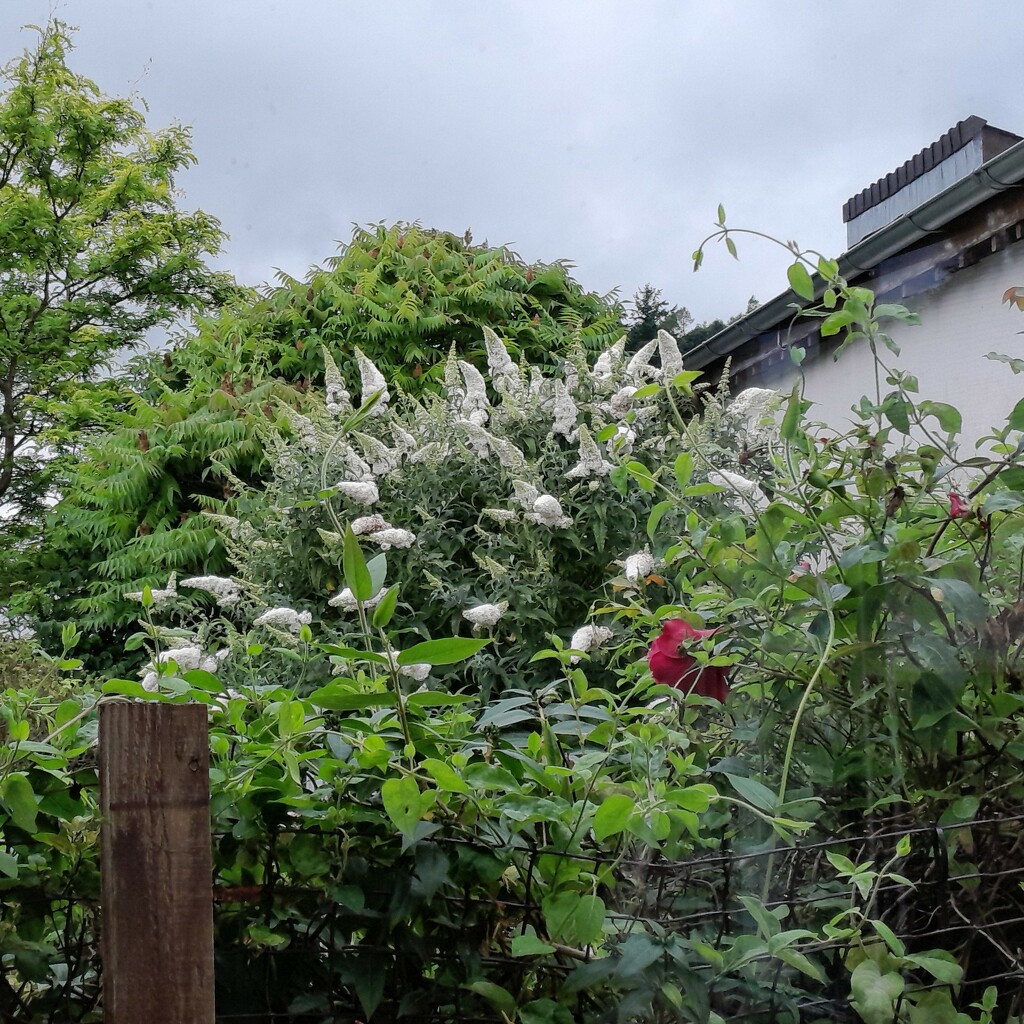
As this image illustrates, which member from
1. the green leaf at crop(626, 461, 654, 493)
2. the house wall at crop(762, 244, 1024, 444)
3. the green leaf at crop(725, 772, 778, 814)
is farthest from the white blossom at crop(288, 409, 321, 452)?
the green leaf at crop(725, 772, 778, 814)

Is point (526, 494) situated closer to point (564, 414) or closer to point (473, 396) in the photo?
point (564, 414)

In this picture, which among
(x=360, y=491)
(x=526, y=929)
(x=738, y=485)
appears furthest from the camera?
(x=360, y=491)

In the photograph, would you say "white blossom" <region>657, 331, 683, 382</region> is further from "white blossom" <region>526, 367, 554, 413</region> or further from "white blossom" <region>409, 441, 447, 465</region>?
"white blossom" <region>409, 441, 447, 465</region>

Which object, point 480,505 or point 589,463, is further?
point 480,505

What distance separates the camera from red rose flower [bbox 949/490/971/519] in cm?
110

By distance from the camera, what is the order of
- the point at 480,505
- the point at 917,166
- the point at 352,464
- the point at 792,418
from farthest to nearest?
the point at 917,166, the point at 480,505, the point at 352,464, the point at 792,418

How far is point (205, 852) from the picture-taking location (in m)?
0.87

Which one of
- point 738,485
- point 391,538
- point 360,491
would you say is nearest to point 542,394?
point 360,491

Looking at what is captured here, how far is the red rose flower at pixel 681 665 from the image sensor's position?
1175 mm

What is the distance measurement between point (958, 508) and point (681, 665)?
0.36 m

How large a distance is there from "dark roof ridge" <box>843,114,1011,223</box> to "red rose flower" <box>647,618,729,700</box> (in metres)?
3.34

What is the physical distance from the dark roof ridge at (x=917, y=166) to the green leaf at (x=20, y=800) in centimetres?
394

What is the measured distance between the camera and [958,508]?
1.13m

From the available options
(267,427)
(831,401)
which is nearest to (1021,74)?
(831,401)
